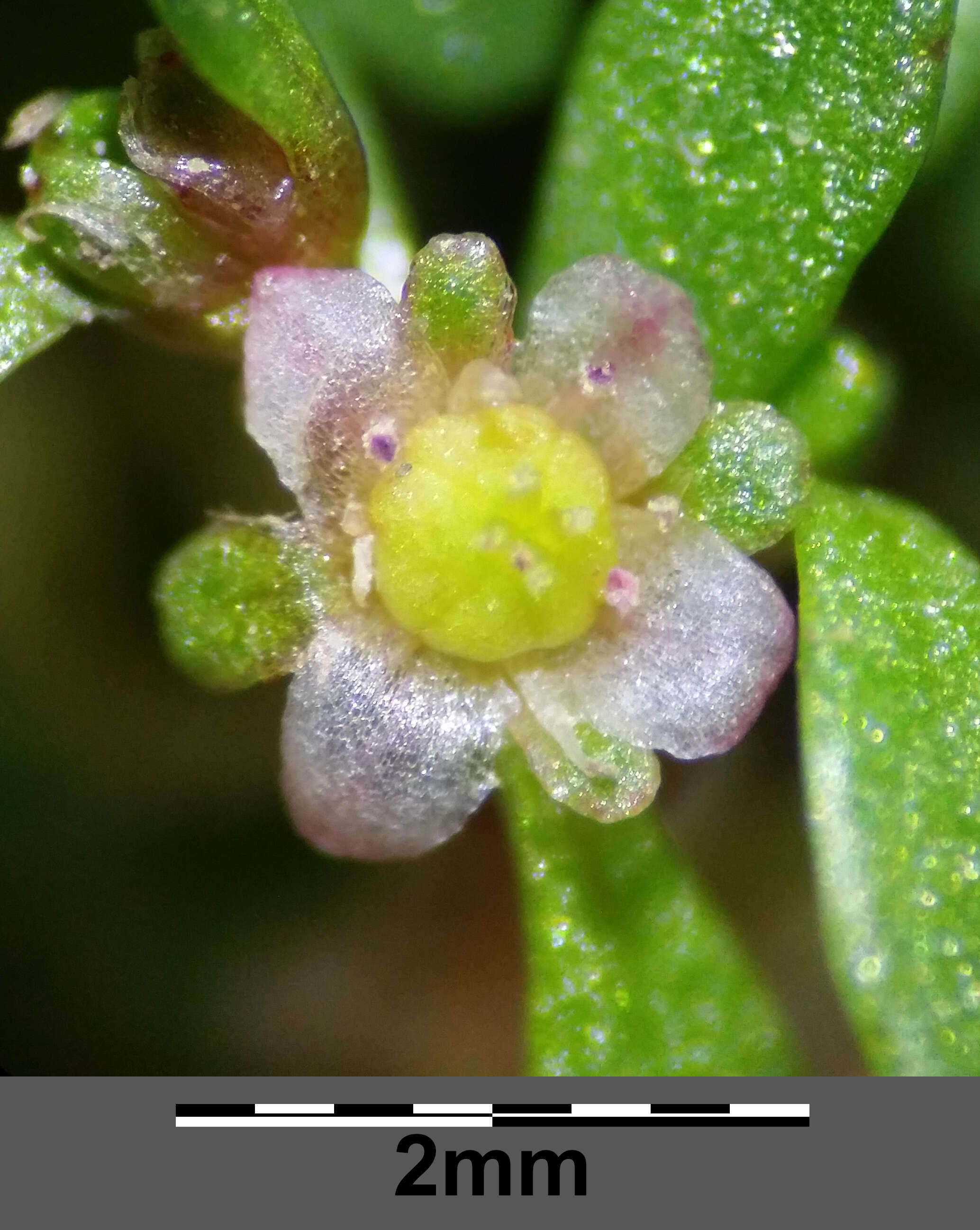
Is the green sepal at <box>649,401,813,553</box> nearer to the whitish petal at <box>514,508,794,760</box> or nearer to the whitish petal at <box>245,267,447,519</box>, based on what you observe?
the whitish petal at <box>514,508,794,760</box>

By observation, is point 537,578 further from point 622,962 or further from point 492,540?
point 622,962

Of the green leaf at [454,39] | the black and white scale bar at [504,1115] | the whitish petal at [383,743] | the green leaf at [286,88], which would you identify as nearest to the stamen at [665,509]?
the whitish petal at [383,743]

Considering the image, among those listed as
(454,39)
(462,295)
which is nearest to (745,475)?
(462,295)

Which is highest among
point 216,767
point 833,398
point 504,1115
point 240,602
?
point 833,398

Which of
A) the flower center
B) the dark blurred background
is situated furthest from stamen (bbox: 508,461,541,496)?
the dark blurred background

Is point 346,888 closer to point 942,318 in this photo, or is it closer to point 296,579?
point 296,579

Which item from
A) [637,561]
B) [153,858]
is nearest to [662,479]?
[637,561]

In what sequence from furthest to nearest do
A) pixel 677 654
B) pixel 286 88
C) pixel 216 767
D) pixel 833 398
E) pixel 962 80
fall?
pixel 216 767 → pixel 962 80 → pixel 833 398 → pixel 677 654 → pixel 286 88
